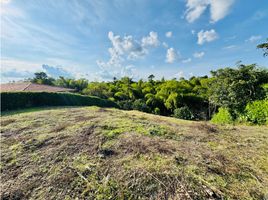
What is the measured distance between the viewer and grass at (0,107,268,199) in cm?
200

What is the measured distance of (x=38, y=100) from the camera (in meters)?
12.4

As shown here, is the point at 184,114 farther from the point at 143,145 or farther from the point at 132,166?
the point at 132,166

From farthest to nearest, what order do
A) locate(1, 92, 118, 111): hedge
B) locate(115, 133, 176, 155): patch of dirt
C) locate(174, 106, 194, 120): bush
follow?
locate(174, 106, 194, 120): bush, locate(1, 92, 118, 111): hedge, locate(115, 133, 176, 155): patch of dirt

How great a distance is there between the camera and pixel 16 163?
9.14 ft

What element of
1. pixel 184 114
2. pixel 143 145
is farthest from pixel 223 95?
pixel 143 145

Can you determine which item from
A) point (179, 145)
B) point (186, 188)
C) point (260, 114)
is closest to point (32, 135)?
point (179, 145)

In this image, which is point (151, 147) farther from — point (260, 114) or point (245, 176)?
point (260, 114)

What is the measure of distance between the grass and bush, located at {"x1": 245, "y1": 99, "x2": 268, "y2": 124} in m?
3.42

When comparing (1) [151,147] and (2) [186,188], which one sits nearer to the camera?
(2) [186,188]

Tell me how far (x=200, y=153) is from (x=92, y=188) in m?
2.05

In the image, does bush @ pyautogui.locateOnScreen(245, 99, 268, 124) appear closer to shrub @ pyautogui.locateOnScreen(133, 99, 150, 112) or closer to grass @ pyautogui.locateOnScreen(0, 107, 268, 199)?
grass @ pyautogui.locateOnScreen(0, 107, 268, 199)

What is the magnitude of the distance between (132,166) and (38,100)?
1237 centimetres

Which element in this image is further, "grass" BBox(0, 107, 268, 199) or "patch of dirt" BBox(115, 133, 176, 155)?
"patch of dirt" BBox(115, 133, 176, 155)

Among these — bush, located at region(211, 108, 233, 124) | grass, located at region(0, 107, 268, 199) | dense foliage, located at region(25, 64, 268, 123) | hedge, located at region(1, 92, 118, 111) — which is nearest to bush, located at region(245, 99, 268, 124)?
dense foliage, located at region(25, 64, 268, 123)
